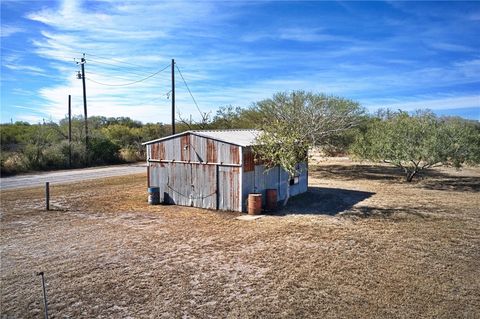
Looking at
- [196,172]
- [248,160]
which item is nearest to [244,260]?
[248,160]

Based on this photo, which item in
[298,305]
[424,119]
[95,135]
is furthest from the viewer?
[95,135]

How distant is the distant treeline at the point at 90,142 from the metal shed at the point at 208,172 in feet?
26.6

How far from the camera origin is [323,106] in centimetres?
2586

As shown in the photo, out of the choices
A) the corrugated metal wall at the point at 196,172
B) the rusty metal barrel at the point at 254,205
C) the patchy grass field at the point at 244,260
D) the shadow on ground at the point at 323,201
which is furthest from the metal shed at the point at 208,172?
the shadow on ground at the point at 323,201

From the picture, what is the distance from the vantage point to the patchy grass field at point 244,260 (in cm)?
638

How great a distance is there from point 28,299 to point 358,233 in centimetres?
818

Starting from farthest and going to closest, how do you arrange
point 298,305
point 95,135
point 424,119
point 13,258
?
point 95,135, point 424,119, point 13,258, point 298,305

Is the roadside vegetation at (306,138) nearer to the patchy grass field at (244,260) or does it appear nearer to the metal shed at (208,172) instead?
the metal shed at (208,172)

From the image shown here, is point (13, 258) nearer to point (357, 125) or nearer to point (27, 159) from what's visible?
point (27, 159)

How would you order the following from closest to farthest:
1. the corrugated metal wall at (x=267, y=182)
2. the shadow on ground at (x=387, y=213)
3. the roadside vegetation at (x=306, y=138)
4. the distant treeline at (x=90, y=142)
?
the shadow on ground at (x=387, y=213), the corrugated metal wall at (x=267, y=182), the roadside vegetation at (x=306, y=138), the distant treeline at (x=90, y=142)

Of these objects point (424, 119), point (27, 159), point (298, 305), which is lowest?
point (298, 305)

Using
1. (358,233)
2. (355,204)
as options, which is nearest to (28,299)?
(358,233)

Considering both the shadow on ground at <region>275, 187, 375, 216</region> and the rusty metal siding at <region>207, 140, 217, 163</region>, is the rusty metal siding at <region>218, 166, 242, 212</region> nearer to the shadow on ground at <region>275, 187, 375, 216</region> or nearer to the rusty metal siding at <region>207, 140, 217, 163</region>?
the rusty metal siding at <region>207, 140, 217, 163</region>

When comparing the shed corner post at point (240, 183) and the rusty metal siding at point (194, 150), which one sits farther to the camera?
the rusty metal siding at point (194, 150)
